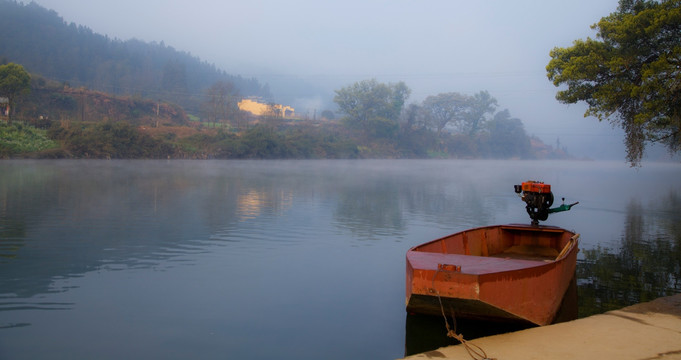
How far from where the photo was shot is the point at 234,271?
10297 millimetres

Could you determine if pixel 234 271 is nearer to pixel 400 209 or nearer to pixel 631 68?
pixel 400 209

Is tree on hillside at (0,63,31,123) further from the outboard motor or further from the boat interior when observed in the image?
the boat interior

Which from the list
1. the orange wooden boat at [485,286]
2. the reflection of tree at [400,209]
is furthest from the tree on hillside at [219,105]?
the orange wooden boat at [485,286]

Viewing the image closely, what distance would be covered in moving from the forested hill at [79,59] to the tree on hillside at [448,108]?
235ft

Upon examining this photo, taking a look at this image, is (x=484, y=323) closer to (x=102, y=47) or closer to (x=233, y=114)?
(x=233, y=114)

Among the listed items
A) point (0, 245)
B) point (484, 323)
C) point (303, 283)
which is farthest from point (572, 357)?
point (0, 245)

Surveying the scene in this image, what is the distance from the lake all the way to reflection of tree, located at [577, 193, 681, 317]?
4 centimetres

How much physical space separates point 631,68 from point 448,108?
459ft

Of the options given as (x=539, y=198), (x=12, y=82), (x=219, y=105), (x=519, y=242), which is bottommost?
(x=519, y=242)

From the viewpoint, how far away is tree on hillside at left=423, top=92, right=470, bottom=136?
154 m

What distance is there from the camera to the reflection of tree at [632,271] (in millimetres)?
9102

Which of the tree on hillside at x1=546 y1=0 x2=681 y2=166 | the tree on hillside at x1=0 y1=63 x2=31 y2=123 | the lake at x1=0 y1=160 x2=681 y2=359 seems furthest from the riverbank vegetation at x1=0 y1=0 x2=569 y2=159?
the tree on hillside at x1=546 y1=0 x2=681 y2=166

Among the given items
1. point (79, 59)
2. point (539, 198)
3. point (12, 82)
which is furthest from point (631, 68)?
point (79, 59)

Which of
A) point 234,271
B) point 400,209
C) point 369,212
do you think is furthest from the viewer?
point 400,209
